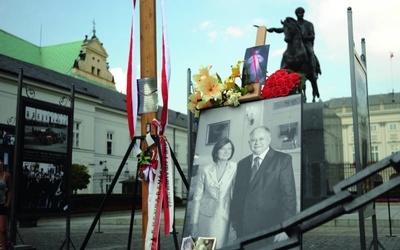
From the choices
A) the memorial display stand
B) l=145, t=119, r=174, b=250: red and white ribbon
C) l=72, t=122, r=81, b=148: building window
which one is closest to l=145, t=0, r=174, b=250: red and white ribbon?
l=145, t=119, r=174, b=250: red and white ribbon

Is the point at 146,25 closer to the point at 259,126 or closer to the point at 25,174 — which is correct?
the point at 259,126

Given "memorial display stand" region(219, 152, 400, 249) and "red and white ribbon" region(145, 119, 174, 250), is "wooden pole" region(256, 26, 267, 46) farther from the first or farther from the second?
"memorial display stand" region(219, 152, 400, 249)

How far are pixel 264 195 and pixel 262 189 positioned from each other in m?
0.06

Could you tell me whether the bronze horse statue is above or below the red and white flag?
above

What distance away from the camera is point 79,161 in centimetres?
3894

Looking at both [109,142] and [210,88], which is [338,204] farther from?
[109,142]

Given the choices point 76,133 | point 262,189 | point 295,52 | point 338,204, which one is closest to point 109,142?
point 76,133

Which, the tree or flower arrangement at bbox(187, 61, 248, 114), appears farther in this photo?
the tree

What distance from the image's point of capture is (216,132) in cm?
391

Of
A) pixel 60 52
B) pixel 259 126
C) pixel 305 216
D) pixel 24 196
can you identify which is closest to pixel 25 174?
pixel 24 196

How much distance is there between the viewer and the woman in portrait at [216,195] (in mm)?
3582

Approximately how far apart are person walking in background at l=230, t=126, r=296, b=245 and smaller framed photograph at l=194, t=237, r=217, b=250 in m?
0.22

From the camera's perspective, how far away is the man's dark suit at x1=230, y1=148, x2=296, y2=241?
3.29m

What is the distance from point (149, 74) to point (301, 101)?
71.4 inches
